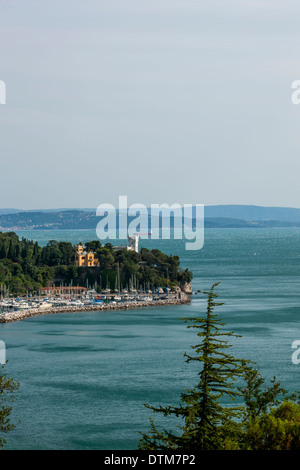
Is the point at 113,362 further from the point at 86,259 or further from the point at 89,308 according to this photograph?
the point at 86,259

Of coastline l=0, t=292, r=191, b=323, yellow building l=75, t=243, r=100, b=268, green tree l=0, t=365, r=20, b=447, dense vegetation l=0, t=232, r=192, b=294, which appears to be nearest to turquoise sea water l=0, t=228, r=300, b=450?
green tree l=0, t=365, r=20, b=447

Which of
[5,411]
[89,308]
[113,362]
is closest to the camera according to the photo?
[5,411]

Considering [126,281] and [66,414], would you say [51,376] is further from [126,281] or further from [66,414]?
[126,281]

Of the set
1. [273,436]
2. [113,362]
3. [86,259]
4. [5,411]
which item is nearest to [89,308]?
[86,259]

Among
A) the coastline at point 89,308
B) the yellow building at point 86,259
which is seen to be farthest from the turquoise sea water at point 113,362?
the yellow building at point 86,259

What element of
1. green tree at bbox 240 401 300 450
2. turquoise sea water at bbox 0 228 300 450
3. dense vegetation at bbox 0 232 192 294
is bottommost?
turquoise sea water at bbox 0 228 300 450

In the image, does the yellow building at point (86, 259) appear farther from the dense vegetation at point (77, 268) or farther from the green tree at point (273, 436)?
Result: the green tree at point (273, 436)

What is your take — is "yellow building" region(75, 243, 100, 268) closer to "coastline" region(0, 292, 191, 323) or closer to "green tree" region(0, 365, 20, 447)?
"coastline" region(0, 292, 191, 323)

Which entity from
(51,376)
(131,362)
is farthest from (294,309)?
(51,376)
